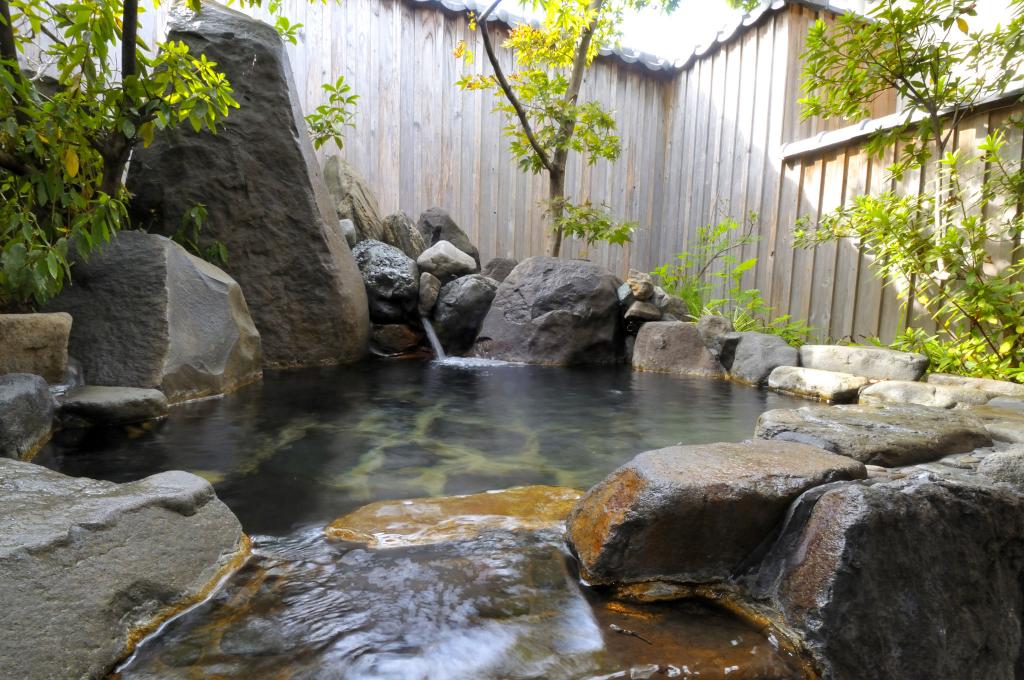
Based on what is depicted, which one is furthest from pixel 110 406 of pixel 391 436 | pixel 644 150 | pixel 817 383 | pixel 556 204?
pixel 644 150

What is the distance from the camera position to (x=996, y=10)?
3.98 metres

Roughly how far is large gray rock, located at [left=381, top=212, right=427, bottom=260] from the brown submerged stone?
4.66m

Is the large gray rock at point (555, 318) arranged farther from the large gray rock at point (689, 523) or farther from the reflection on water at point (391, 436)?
the large gray rock at point (689, 523)

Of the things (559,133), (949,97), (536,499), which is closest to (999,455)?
(536,499)

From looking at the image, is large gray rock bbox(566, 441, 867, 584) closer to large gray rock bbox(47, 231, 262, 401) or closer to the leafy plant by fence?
large gray rock bbox(47, 231, 262, 401)

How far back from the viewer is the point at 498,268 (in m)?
6.79

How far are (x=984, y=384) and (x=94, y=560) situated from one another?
3.94m

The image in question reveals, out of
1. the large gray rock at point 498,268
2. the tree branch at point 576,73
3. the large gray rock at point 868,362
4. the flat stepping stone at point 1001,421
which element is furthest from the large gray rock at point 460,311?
the flat stepping stone at point 1001,421

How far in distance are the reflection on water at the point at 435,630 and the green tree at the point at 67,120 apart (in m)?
1.89

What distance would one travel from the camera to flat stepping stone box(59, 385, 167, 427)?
107 inches

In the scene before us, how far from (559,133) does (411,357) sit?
2.78 m

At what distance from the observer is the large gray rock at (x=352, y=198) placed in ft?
20.0

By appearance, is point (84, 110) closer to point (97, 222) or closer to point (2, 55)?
point (2, 55)

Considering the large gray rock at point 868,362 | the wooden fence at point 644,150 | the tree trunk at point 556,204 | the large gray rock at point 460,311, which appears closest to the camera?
the large gray rock at point 868,362
